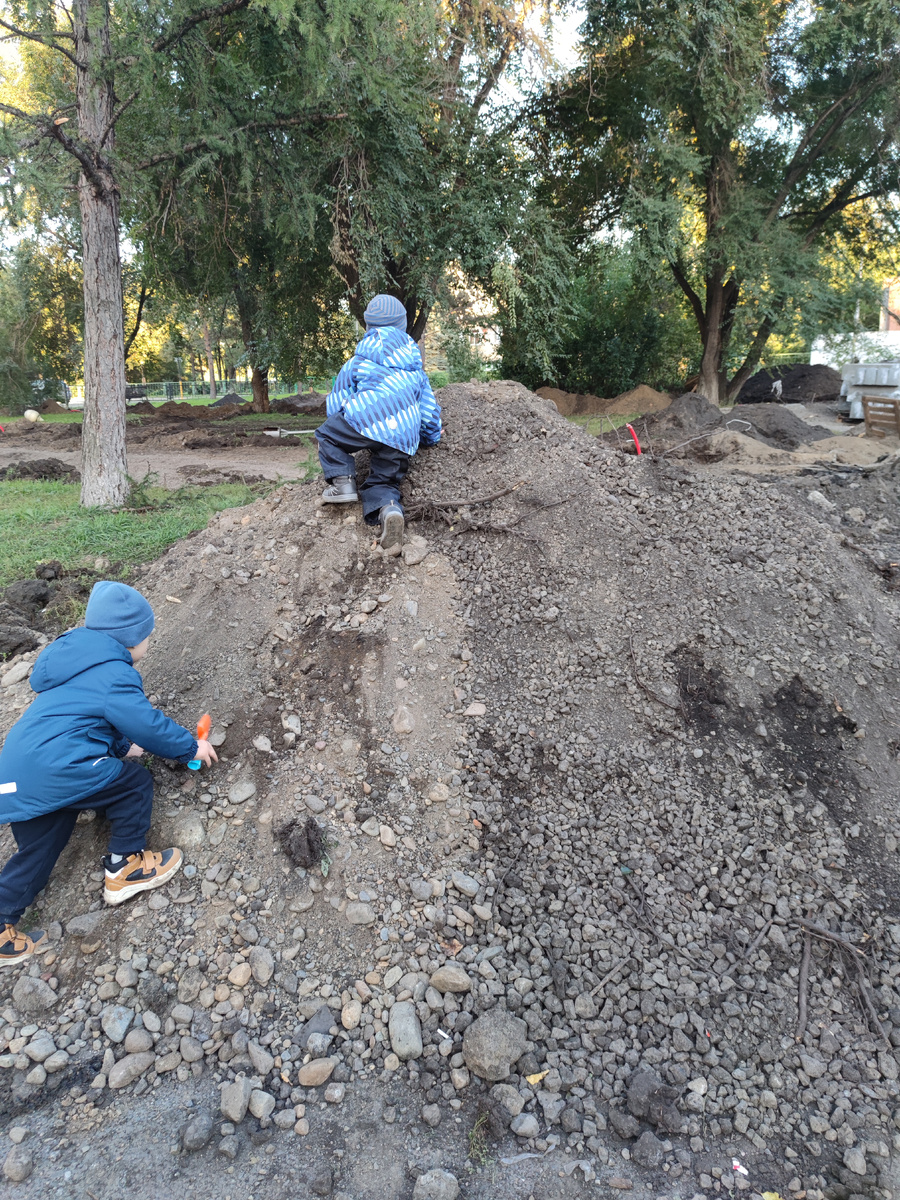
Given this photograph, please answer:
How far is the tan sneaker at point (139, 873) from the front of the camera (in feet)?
8.16

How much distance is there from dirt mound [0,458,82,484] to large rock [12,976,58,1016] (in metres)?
8.39

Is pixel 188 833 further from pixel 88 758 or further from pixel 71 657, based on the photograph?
pixel 71 657

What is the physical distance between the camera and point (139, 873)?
253 cm

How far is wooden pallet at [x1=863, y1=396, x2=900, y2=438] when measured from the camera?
10.4 metres

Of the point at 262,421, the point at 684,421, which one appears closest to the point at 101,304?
the point at 684,421

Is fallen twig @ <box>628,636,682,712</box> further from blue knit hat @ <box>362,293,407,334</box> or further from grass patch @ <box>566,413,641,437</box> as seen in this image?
grass patch @ <box>566,413,641,437</box>

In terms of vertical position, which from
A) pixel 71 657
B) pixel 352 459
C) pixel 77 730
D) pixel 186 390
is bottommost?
pixel 77 730

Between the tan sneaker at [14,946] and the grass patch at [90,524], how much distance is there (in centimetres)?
328

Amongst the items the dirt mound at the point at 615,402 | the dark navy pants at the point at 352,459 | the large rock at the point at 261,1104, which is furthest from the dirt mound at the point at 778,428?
the large rock at the point at 261,1104

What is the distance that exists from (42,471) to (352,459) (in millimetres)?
7630

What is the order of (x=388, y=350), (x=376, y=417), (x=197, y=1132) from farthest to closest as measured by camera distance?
(x=388, y=350), (x=376, y=417), (x=197, y=1132)

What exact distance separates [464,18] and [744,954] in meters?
11.8

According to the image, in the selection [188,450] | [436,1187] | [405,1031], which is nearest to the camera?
[436,1187]

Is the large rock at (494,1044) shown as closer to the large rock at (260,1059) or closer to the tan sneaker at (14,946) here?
the large rock at (260,1059)
